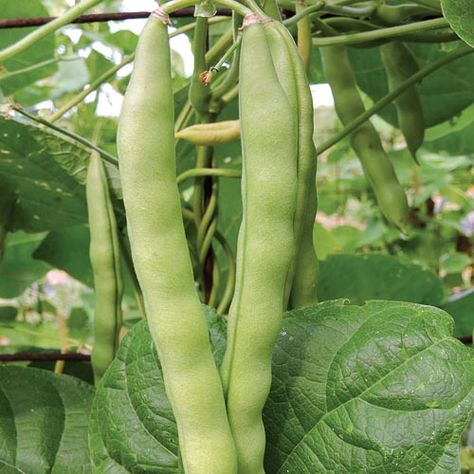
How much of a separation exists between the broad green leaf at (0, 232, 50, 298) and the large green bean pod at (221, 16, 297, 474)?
1.22 m

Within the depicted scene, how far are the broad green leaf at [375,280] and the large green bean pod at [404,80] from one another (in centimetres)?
35

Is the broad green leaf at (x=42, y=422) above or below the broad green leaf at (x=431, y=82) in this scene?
below

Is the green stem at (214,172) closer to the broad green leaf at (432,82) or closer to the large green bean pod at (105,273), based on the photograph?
the large green bean pod at (105,273)

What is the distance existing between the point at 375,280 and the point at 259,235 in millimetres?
857

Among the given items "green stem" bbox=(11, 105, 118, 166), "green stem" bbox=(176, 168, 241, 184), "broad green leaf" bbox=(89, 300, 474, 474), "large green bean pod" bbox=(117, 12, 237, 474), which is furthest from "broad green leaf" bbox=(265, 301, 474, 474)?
"green stem" bbox=(11, 105, 118, 166)

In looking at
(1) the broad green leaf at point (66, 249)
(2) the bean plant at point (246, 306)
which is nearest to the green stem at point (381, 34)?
(2) the bean plant at point (246, 306)

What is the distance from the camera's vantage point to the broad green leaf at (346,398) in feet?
1.99

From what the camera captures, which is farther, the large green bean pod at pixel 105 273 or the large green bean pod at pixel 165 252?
the large green bean pod at pixel 105 273

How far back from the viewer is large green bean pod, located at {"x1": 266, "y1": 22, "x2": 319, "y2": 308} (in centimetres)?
64

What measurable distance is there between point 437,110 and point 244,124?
2.82 feet

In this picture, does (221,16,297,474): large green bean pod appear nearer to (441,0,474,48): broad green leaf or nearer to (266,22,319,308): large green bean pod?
(266,22,319,308): large green bean pod

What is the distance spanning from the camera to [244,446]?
59 centimetres

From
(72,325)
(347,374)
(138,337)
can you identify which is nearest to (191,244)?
(138,337)

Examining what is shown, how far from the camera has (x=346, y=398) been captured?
0.66m
